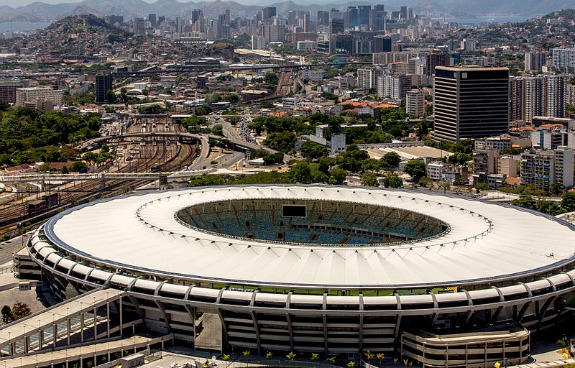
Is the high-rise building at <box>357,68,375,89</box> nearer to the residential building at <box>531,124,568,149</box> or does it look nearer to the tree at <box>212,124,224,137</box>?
the tree at <box>212,124,224,137</box>

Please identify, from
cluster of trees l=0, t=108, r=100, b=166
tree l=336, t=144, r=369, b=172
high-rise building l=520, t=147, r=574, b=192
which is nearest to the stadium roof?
high-rise building l=520, t=147, r=574, b=192

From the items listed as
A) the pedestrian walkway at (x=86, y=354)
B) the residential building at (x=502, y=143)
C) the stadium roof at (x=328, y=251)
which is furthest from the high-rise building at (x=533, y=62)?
the pedestrian walkway at (x=86, y=354)

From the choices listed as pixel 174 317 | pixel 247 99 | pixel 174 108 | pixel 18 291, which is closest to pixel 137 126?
pixel 174 108

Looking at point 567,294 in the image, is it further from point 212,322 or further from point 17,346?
point 17,346

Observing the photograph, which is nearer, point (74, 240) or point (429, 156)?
point (74, 240)

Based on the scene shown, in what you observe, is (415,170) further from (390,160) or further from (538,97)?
(538,97)

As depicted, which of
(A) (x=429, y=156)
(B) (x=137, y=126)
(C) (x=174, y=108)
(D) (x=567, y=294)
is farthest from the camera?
(C) (x=174, y=108)
